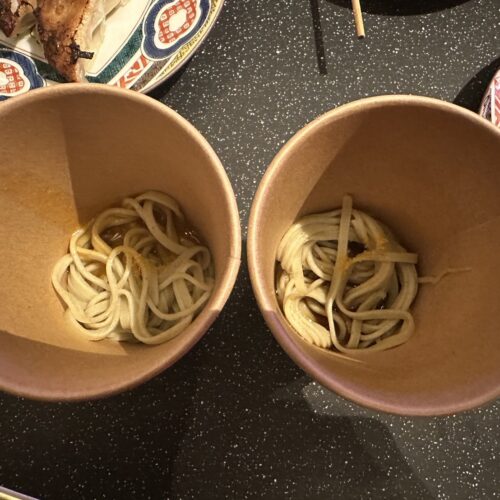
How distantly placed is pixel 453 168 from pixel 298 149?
0.24 metres

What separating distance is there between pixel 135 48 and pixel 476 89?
0.69m

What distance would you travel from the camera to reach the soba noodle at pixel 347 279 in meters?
0.90

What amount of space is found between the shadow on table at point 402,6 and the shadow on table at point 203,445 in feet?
2.48

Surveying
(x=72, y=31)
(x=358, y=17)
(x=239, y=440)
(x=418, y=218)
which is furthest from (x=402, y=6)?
(x=239, y=440)

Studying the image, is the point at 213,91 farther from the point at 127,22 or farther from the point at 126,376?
the point at 126,376

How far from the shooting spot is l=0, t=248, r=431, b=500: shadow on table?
0.97 meters

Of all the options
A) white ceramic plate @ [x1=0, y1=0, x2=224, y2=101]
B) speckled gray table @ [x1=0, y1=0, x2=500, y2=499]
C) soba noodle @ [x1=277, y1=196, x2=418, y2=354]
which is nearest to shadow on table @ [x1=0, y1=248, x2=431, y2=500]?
speckled gray table @ [x1=0, y1=0, x2=500, y2=499]

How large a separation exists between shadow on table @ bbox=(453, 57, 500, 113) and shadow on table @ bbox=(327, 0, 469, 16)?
6.4 inches

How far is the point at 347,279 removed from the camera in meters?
0.94

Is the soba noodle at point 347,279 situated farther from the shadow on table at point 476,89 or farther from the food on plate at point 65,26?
the food on plate at point 65,26

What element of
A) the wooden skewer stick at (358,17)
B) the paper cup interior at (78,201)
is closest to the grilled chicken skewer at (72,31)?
the paper cup interior at (78,201)

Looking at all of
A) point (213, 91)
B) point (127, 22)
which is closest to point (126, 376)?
point (213, 91)

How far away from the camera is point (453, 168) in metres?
0.80

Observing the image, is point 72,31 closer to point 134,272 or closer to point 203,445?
point 134,272
